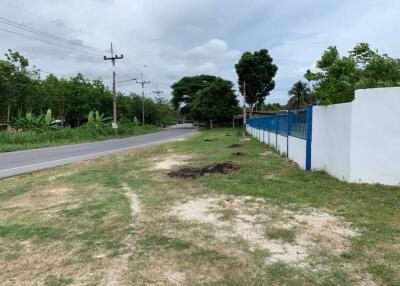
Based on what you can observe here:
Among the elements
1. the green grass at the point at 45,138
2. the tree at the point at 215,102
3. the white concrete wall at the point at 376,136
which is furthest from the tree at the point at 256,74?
the white concrete wall at the point at 376,136

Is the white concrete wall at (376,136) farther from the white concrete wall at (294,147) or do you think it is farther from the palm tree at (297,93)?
the palm tree at (297,93)

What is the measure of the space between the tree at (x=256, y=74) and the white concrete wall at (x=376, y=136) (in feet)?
160

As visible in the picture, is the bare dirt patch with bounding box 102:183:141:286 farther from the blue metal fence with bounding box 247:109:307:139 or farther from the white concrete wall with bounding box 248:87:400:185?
the blue metal fence with bounding box 247:109:307:139

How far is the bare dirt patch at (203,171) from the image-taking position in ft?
33.8

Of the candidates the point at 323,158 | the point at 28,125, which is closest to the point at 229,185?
the point at 323,158

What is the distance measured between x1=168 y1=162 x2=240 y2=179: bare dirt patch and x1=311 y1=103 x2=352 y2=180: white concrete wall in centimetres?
240

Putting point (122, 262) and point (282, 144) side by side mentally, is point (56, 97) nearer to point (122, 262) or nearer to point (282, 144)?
point (282, 144)

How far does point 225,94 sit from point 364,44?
178 ft

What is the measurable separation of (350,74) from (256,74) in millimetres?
45629

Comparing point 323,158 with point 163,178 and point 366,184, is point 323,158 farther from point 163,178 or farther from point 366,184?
point 163,178

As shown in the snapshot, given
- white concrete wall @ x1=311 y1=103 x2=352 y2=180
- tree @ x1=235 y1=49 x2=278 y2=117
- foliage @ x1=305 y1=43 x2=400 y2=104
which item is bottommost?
white concrete wall @ x1=311 y1=103 x2=352 y2=180

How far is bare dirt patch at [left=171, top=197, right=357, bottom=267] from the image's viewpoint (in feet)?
14.6

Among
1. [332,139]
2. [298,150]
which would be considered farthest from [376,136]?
[298,150]

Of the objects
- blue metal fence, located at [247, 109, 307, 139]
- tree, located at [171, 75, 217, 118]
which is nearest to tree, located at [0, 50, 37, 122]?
blue metal fence, located at [247, 109, 307, 139]
